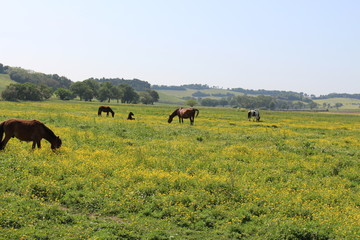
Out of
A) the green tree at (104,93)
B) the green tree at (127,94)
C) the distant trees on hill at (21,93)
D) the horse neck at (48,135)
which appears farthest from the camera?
the green tree at (127,94)

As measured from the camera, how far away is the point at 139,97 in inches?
6594

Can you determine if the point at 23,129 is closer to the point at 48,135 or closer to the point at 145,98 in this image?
the point at 48,135

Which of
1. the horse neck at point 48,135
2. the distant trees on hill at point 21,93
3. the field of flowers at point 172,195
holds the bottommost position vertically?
the field of flowers at point 172,195

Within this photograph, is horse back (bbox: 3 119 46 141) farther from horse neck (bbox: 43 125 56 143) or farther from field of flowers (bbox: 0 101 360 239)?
field of flowers (bbox: 0 101 360 239)

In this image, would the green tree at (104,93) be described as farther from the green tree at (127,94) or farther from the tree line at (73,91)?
the green tree at (127,94)

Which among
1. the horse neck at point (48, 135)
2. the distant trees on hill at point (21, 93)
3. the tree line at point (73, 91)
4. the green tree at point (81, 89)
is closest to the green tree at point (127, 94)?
the tree line at point (73, 91)

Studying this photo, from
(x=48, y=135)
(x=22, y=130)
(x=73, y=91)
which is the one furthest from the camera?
(x=73, y=91)

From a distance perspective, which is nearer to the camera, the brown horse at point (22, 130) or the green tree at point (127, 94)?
the brown horse at point (22, 130)

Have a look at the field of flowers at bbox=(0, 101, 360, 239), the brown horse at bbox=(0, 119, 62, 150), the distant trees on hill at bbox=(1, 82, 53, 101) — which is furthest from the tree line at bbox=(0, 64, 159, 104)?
the field of flowers at bbox=(0, 101, 360, 239)

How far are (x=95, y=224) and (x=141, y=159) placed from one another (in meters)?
6.49

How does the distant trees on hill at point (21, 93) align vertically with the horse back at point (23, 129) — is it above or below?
above

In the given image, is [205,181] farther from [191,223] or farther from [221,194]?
[191,223]

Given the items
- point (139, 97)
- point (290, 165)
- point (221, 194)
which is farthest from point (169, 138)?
point (139, 97)

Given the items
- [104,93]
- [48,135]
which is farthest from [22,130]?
[104,93]
